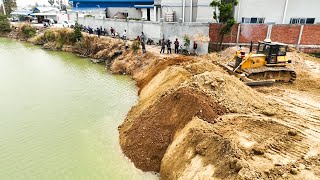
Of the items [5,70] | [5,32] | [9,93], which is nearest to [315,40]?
[9,93]

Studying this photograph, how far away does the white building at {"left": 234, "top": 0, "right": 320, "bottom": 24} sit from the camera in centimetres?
2520

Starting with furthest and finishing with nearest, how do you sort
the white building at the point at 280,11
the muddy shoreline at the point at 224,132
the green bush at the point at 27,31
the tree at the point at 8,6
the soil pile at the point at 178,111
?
the tree at the point at 8,6 → the green bush at the point at 27,31 → the white building at the point at 280,11 → the soil pile at the point at 178,111 → the muddy shoreline at the point at 224,132

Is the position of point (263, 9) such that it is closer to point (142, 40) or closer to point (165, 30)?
point (165, 30)

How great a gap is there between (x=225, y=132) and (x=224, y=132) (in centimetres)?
5

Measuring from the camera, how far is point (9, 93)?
18703 millimetres

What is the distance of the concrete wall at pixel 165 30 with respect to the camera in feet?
76.0

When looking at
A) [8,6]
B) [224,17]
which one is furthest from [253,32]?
[8,6]

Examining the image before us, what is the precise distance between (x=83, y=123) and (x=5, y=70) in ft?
48.0

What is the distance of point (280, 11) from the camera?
2555cm

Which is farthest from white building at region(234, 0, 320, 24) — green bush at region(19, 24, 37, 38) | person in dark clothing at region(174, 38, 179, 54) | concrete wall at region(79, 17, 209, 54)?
green bush at region(19, 24, 37, 38)

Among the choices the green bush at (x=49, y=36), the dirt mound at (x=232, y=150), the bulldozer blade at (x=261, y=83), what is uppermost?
the green bush at (x=49, y=36)

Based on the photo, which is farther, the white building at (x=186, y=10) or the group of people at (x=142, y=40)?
the white building at (x=186, y=10)

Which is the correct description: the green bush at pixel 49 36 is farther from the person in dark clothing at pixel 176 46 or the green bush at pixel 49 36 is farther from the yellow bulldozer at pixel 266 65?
the yellow bulldozer at pixel 266 65

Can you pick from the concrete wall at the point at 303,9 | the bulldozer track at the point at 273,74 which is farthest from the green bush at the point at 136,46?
the concrete wall at the point at 303,9
